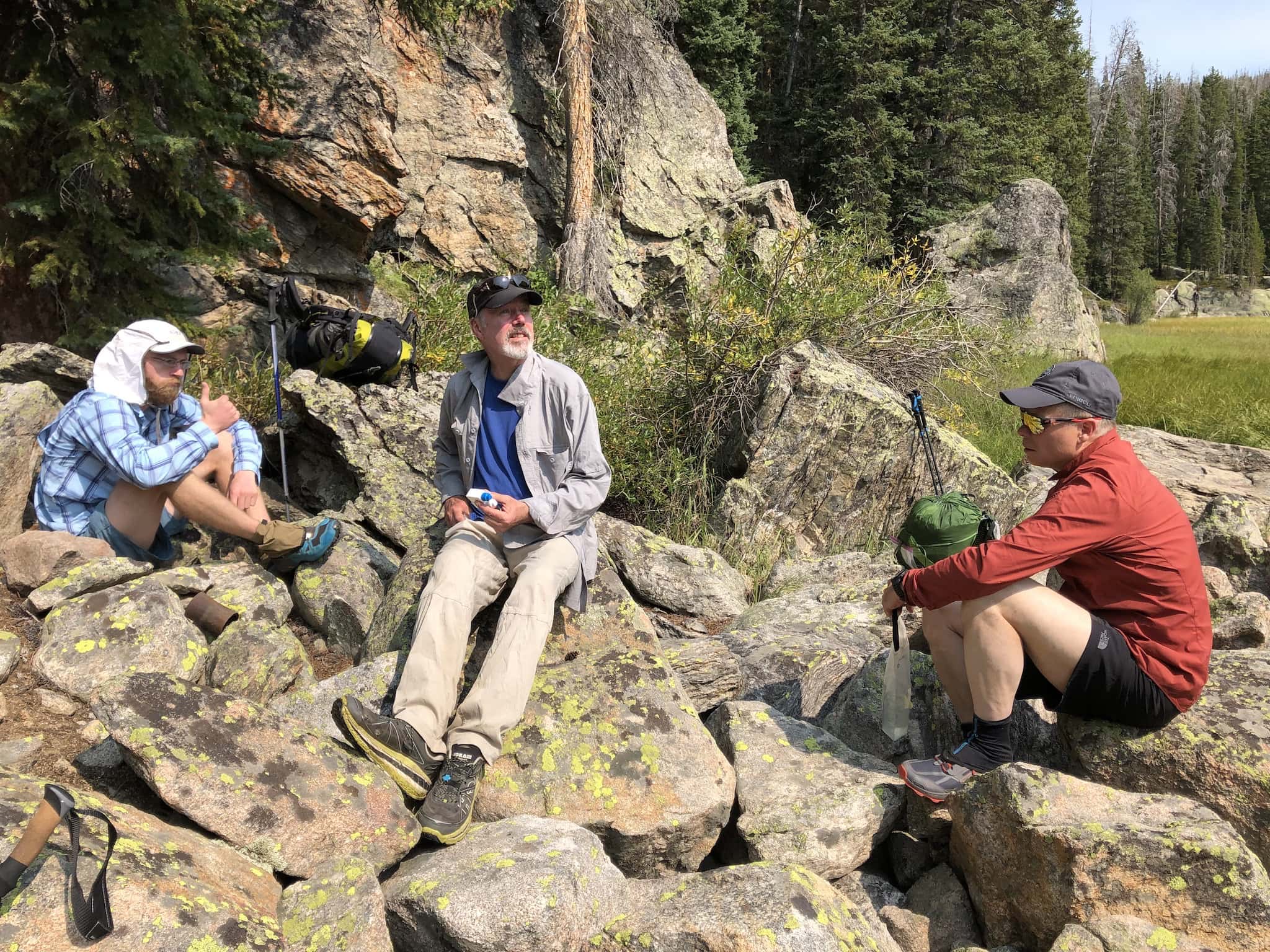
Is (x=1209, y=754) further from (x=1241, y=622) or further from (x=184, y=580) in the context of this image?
(x=184, y=580)

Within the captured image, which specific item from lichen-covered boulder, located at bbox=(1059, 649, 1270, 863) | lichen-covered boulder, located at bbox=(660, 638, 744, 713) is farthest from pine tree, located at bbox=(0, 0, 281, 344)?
lichen-covered boulder, located at bbox=(1059, 649, 1270, 863)

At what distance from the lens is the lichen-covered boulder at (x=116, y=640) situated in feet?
13.8

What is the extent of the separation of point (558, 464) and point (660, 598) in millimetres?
2445

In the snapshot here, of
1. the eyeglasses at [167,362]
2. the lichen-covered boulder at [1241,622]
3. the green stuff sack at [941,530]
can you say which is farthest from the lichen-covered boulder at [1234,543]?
the eyeglasses at [167,362]

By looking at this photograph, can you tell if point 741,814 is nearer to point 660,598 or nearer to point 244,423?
point 660,598

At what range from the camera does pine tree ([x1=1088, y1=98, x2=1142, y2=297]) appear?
59625mm

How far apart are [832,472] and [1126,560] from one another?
481cm

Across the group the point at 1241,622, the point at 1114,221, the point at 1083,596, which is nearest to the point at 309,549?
the point at 1083,596

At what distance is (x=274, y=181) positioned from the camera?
10.2 meters

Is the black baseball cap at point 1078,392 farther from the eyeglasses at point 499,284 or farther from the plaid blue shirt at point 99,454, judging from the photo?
the plaid blue shirt at point 99,454

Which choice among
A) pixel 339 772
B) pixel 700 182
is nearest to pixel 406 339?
pixel 339 772

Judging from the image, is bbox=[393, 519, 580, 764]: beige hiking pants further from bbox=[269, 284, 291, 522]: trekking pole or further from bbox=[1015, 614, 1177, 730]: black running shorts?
bbox=[269, 284, 291, 522]: trekking pole

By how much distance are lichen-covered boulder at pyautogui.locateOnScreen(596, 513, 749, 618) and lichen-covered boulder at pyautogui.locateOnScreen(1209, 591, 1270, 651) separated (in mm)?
3277

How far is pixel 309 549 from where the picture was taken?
5.80m
